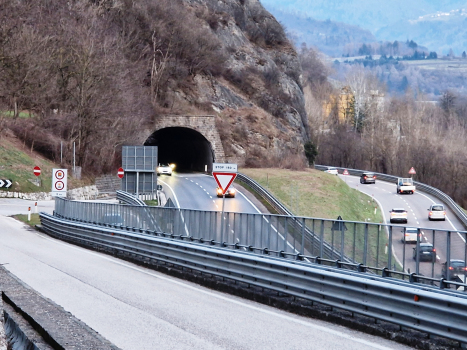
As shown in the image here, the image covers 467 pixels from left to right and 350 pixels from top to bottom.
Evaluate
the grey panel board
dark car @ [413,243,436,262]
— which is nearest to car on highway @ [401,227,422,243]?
dark car @ [413,243,436,262]

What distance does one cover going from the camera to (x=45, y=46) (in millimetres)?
66125

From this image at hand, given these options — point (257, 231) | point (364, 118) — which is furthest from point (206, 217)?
point (364, 118)

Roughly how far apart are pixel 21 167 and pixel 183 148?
4012 cm

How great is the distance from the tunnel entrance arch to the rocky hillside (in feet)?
8.06

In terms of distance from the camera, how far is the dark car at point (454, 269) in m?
11.5

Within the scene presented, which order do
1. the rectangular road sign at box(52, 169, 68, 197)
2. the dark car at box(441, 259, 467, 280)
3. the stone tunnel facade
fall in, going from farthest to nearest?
the stone tunnel facade, the rectangular road sign at box(52, 169, 68, 197), the dark car at box(441, 259, 467, 280)

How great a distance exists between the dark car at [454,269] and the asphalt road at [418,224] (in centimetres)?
8

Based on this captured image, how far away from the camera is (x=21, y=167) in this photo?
195 ft

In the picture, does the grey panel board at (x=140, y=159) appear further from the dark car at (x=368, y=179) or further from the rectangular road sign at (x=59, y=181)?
the dark car at (x=368, y=179)

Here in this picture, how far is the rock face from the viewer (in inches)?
3570

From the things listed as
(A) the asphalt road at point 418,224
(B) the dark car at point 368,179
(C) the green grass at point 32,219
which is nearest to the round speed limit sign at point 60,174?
(C) the green grass at point 32,219

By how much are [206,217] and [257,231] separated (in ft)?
8.76

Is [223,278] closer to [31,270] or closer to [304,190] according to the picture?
[31,270]

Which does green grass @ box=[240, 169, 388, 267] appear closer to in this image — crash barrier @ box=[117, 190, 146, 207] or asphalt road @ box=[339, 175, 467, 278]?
asphalt road @ box=[339, 175, 467, 278]
